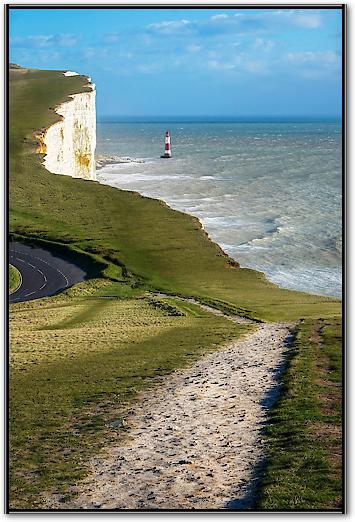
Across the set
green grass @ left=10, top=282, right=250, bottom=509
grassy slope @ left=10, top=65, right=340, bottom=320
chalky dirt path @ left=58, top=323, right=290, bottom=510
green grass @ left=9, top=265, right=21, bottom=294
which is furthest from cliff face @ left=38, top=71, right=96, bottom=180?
chalky dirt path @ left=58, top=323, right=290, bottom=510

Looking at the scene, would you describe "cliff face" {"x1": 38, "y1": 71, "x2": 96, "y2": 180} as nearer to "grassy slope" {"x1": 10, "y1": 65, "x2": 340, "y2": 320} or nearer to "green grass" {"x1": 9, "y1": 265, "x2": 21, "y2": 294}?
"grassy slope" {"x1": 10, "y1": 65, "x2": 340, "y2": 320}

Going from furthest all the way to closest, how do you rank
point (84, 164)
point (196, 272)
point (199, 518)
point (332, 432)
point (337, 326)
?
1. point (84, 164)
2. point (196, 272)
3. point (337, 326)
4. point (332, 432)
5. point (199, 518)

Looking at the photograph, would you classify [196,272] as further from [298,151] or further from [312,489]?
[298,151]

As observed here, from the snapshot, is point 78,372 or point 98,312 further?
point 98,312

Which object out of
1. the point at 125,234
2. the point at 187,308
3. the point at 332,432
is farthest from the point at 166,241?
the point at 332,432

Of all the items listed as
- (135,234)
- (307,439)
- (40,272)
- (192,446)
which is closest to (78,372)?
(192,446)

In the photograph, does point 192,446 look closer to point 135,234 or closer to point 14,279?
point 14,279

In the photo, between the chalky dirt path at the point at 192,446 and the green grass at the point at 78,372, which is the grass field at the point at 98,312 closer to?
the green grass at the point at 78,372
